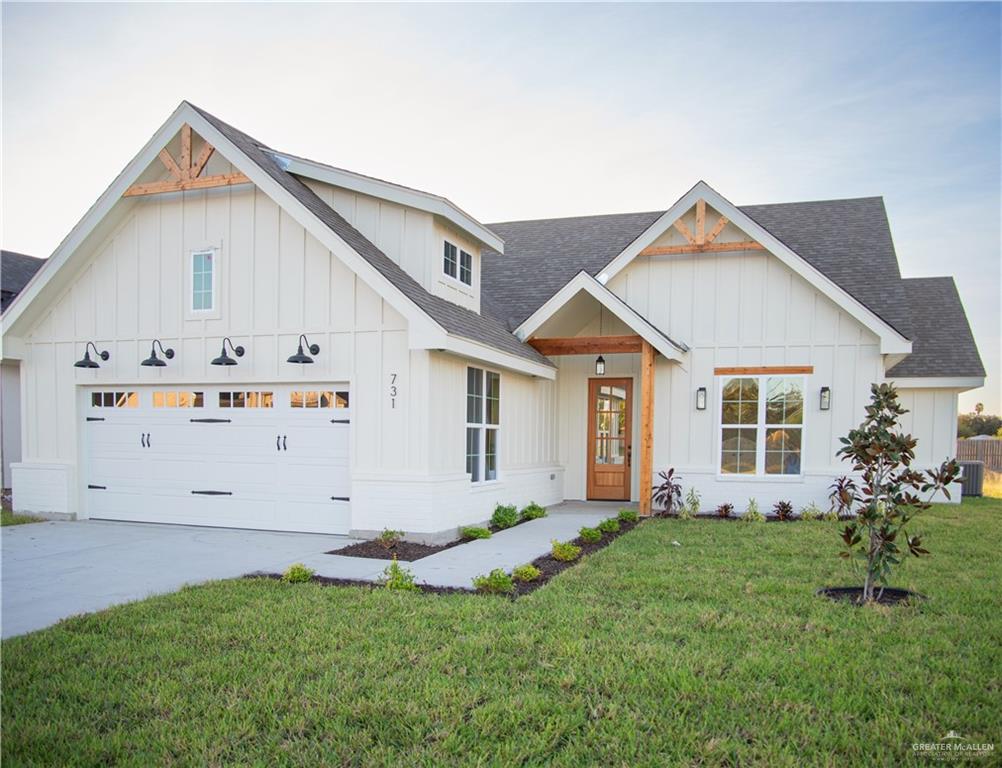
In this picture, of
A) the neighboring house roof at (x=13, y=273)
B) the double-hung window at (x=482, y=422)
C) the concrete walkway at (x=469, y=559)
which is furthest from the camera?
the neighboring house roof at (x=13, y=273)

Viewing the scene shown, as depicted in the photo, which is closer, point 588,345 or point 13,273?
point 588,345

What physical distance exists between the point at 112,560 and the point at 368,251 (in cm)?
513

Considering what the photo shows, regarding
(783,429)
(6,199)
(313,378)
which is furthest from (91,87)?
(783,429)

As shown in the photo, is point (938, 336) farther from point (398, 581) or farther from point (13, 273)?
point (13, 273)

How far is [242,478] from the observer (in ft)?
34.7

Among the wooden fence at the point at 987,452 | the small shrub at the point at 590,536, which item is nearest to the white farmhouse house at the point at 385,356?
the small shrub at the point at 590,536

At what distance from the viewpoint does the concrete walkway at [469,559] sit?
7367mm

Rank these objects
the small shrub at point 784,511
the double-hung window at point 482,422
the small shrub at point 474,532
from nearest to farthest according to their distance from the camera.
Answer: the small shrub at point 474,532
the double-hung window at point 482,422
the small shrub at point 784,511

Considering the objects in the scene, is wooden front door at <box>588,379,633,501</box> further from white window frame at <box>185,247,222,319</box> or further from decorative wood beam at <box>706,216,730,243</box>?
white window frame at <box>185,247,222,319</box>

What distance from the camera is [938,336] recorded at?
54.3ft

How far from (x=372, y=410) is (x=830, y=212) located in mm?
12180

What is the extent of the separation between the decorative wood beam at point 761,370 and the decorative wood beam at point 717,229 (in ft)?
7.95

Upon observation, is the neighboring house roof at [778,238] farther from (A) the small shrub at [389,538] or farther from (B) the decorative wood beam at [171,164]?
(B) the decorative wood beam at [171,164]

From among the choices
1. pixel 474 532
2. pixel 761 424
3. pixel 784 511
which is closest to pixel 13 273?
pixel 474 532
